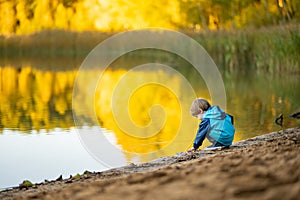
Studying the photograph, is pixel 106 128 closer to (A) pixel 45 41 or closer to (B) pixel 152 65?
(B) pixel 152 65

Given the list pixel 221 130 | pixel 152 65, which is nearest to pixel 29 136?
pixel 221 130

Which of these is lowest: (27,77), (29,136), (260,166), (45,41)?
(260,166)

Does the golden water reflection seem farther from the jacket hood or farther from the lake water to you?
the jacket hood

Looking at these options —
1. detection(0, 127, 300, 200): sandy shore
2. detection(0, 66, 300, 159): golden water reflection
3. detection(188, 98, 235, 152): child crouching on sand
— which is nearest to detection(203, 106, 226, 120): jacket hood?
detection(188, 98, 235, 152): child crouching on sand

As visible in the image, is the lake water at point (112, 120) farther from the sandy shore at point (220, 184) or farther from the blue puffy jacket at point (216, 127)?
the sandy shore at point (220, 184)

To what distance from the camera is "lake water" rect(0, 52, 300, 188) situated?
7.69m

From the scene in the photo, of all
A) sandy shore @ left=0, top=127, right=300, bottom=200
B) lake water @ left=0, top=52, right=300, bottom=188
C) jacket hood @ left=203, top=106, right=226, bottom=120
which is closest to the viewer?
sandy shore @ left=0, top=127, right=300, bottom=200

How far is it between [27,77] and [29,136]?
14085 mm

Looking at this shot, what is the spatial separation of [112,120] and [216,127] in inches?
195

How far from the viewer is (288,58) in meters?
18.8

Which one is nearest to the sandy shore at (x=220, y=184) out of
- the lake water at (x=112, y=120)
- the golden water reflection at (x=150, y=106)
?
the lake water at (x=112, y=120)

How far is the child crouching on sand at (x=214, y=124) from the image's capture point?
21.8 feet

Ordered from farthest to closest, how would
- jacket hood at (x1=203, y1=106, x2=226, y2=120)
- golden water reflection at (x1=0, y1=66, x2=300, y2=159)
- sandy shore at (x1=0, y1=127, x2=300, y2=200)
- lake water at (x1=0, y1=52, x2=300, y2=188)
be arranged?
golden water reflection at (x1=0, y1=66, x2=300, y2=159)
lake water at (x1=0, y1=52, x2=300, y2=188)
jacket hood at (x1=203, y1=106, x2=226, y2=120)
sandy shore at (x1=0, y1=127, x2=300, y2=200)

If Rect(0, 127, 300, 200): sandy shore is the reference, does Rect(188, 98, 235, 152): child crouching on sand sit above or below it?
above
